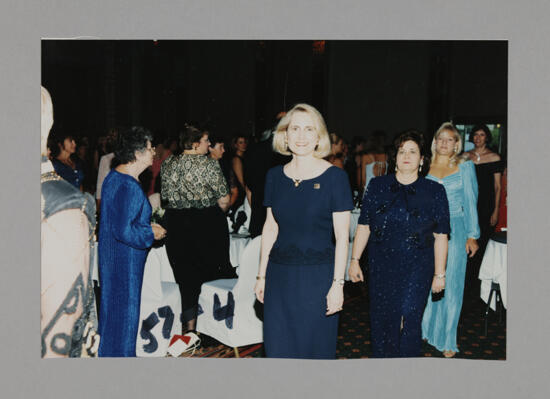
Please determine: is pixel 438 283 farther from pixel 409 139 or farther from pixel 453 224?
pixel 409 139

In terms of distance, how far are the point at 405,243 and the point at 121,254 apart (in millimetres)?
1636

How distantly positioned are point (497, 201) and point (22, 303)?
9.96 ft

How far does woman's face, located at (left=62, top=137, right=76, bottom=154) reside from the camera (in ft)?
10.9

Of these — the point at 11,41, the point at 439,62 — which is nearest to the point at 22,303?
the point at 11,41

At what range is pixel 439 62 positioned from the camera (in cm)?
350

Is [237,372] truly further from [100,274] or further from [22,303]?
[22,303]

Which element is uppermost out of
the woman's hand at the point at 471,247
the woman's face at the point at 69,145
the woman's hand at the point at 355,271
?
the woman's face at the point at 69,145

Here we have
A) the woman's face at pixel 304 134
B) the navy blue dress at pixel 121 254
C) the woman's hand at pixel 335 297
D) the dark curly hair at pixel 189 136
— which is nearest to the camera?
the woman's hand at pixel 335 297

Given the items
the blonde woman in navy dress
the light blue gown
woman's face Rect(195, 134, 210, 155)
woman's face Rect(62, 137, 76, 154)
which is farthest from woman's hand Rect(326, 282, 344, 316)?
woman's face Rect(62, 137, 76, 154)

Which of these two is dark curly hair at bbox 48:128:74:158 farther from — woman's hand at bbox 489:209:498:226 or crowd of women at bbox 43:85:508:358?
woman's hand at bbox 489:209:498:226

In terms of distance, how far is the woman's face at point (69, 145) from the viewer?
331 cm

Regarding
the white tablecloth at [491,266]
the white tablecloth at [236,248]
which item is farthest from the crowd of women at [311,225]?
the white tablecloth at [236,248]

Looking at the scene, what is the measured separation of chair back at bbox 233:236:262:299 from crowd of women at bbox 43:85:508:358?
16.7 inches

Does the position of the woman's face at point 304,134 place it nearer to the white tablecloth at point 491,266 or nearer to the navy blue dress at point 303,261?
the navy blue dress at point 303,261
